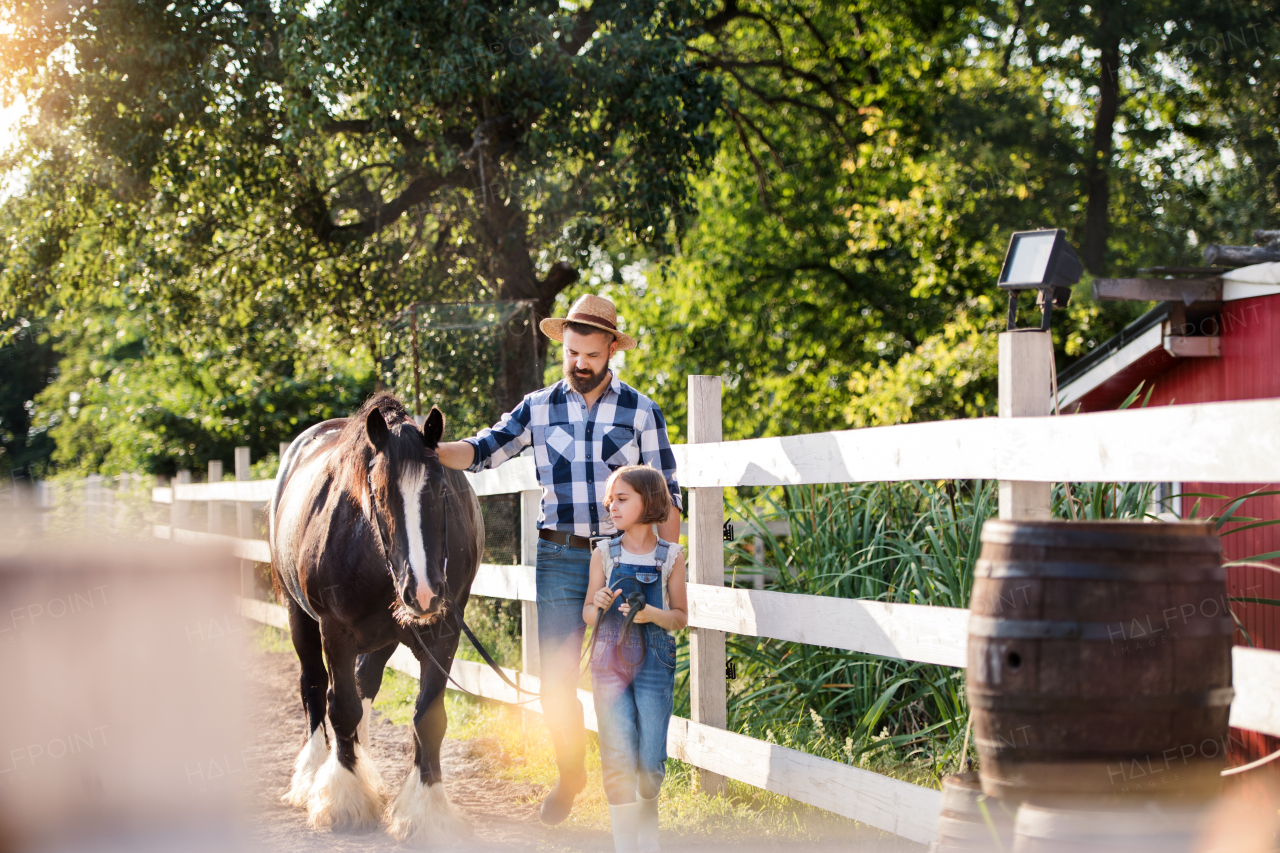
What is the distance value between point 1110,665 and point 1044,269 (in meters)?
1.50

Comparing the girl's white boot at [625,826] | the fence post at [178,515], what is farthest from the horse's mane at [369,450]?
the fence post at [178,515]

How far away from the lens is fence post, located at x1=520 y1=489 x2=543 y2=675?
509 centimetres

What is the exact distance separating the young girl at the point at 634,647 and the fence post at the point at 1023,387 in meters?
1.03

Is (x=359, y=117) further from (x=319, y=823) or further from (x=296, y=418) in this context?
(x=319, y=823)

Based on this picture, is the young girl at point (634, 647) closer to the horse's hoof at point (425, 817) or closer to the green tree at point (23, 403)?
the horse's hoof at point (425, 817)

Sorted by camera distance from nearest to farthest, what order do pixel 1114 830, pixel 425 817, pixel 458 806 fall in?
pixel 1114 830 < pixel 425 817 < pixel 458 806

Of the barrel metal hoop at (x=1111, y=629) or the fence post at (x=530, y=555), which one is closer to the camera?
the barrel metal hoop at (x=1111, y=629)

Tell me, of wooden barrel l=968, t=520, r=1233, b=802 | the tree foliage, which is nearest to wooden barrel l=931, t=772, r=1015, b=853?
wooden barrel l=968, t=520, r=1233, b=802

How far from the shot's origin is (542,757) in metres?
4.71

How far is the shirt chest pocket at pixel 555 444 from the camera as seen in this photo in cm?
355

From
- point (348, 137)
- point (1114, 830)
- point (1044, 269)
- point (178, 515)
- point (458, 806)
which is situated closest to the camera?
point (1114, 830)

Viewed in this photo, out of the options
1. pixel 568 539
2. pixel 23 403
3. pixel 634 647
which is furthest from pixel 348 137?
pixel 23 403

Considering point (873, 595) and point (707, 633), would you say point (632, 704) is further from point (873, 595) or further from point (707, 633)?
Answer: point (873, 595)

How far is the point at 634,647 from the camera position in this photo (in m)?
3.21
